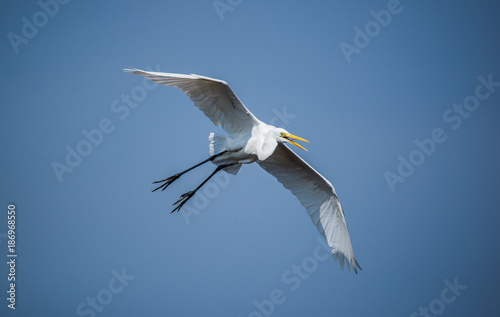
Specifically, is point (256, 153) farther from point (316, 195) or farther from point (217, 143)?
point (316, 195)

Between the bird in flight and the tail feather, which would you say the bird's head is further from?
the tail feather

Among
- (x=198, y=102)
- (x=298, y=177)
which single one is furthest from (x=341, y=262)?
(x=198, y=102)

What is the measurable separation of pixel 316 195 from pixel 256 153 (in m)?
1.71

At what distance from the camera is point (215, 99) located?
273 inches

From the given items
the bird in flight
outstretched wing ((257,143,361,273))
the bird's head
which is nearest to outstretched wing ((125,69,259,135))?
the bird in flight

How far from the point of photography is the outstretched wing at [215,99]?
6266 millimetres

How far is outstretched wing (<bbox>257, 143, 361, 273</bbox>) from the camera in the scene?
304 inches

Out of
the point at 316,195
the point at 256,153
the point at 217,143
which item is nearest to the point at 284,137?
the point at 256,153

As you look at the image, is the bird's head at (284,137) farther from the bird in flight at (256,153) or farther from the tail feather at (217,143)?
the tail feather at (217,143)

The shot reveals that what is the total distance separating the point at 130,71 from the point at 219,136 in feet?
6.22

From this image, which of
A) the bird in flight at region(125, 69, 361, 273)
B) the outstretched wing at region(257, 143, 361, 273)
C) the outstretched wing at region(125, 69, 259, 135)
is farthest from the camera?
the outstretched wing at region(257, 143, 361, 273)

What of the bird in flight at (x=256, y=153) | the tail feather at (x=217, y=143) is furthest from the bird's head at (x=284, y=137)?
the tail feather at (x=217, y=143)

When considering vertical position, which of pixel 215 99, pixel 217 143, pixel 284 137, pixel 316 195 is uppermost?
pixel 215 99

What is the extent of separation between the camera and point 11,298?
8242 mm
